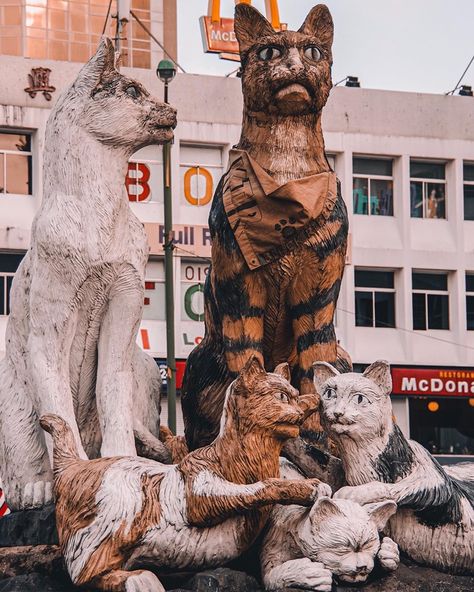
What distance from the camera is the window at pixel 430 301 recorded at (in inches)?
1294

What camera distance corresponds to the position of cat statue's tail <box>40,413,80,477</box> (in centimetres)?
703

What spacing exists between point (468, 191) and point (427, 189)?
1.17 meters

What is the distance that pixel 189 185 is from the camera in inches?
1227

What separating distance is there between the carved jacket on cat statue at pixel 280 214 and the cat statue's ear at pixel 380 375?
106cm

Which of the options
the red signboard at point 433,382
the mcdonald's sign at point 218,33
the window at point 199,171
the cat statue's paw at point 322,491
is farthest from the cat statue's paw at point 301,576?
the mcdonald's sign at point 218,33

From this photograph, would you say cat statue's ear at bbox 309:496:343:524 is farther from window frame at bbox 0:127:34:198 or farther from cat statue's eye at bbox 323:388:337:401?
window frame at bbox 0:127:34:198

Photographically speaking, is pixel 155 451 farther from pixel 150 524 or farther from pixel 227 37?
pixel 227 37

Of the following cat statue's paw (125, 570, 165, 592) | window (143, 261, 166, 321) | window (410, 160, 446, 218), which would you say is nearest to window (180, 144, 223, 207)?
window (143, 261, 166, 321)

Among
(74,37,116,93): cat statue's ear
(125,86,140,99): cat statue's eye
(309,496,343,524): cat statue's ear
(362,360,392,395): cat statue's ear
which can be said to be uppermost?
(74,37,116,93): cat statue's ear

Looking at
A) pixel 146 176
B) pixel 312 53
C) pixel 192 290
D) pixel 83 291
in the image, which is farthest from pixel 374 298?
pixel 83 291

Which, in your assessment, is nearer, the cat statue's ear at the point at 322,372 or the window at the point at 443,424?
the cat statue's ear at the point at 322,372

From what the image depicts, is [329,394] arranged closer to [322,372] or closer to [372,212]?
[322,372]

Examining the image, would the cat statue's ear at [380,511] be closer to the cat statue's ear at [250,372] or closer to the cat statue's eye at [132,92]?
the cat statue's ear at [250,372]

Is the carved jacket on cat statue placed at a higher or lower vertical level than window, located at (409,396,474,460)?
higher
